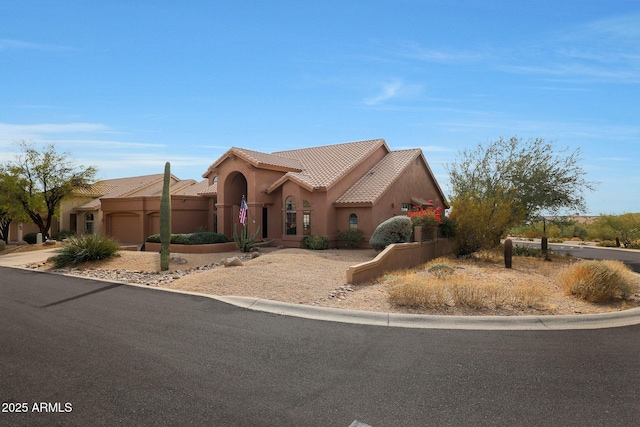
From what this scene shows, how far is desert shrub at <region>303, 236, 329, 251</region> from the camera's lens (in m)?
22.1

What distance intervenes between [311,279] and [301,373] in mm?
7205

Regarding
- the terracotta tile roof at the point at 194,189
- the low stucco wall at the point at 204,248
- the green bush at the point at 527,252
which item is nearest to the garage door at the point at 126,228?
the terracotta tile roof at the point at 194,189

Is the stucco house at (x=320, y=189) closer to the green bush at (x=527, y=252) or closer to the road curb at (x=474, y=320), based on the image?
the green bush at (x=527, y=252)

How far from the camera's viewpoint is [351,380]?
5.46m

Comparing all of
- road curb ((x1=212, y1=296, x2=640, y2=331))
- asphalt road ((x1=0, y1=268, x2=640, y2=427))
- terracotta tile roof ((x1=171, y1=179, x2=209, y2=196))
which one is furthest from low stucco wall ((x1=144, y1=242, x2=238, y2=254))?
road curb ((x1=212, y1=296, x2=640, y2=331))

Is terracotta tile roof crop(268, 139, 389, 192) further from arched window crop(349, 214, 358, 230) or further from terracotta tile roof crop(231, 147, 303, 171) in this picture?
arched window crop(349, 214, 358, 230)

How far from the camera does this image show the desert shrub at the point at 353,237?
75.3 feet

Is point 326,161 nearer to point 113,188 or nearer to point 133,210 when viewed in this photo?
point 133,210

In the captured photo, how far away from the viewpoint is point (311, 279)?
42.3 ft

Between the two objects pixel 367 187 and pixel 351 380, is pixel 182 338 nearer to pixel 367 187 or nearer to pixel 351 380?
pixel 351 380

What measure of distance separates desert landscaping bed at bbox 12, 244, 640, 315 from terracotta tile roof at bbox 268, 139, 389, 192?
5008 millimetres

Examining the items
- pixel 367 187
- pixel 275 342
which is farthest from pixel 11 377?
pixel 367 187

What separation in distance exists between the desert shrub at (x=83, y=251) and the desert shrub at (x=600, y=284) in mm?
18736

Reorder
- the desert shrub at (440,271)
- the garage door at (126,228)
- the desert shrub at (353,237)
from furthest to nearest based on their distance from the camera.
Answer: the garage door at (126,228) < the desert shrub at (353,237) < the desert shrub at (440,271)
